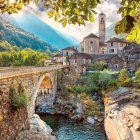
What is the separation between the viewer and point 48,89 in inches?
2167

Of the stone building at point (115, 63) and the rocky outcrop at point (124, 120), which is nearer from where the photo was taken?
the rocky outcrop at point (124, 120)

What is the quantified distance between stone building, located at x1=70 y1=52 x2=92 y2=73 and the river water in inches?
965

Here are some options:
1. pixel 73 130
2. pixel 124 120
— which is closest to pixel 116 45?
pixel 73 130

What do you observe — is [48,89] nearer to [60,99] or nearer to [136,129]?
[60,99]

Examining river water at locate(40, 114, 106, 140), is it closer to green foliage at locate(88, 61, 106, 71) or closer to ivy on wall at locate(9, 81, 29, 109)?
ivy on wall at locate(9, 81, 29, 109)

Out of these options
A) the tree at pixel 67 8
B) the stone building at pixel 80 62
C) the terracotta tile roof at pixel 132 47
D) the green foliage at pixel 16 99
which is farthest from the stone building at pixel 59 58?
the tree at pixel 67 8

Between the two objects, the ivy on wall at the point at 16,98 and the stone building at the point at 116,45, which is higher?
the stone building at the point at 116,45

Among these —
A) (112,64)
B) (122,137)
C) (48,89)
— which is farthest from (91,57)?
(122,137)

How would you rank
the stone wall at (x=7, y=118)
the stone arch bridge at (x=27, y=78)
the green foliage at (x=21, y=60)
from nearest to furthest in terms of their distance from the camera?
the stone wall at (x=7, y=118), the stone arch bridge at (x=27, y=78), the green foliage at (x=21, y=60)

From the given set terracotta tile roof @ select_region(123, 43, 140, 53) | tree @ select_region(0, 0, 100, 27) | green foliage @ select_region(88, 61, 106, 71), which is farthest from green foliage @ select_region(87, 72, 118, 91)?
tree @ select_region(0, 0, 100, 27)

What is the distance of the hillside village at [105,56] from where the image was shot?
66.2m

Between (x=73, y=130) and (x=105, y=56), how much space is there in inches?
1458

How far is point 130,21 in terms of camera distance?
4.00m

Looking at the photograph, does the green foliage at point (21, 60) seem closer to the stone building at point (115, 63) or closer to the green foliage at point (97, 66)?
the green foliage at point (97, 66)
